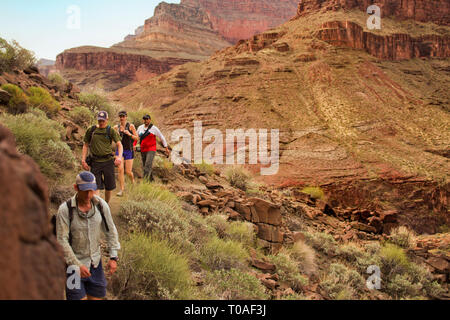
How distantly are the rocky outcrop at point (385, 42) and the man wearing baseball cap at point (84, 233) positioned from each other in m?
40.4

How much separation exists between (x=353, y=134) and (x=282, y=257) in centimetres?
2104

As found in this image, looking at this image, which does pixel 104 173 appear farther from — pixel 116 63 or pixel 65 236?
pixel 116 63

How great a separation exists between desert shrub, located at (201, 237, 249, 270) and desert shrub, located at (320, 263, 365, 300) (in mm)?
1783

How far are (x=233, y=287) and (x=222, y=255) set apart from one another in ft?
3.57

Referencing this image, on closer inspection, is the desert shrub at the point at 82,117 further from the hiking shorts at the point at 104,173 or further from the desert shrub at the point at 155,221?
the desert shrub at the point at 155,221

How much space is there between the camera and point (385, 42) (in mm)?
41188

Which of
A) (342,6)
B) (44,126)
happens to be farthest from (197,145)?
(342,6)

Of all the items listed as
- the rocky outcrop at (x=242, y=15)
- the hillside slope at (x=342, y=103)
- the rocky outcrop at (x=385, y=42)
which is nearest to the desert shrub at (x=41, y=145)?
the hillside slope at (x=342, y=103)

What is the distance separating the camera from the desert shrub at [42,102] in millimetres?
9224

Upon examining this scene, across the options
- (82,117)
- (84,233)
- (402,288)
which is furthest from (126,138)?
(402,288)

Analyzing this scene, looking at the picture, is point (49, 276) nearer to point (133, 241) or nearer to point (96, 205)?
point (96, 205)

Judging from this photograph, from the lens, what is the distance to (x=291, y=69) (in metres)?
35.2

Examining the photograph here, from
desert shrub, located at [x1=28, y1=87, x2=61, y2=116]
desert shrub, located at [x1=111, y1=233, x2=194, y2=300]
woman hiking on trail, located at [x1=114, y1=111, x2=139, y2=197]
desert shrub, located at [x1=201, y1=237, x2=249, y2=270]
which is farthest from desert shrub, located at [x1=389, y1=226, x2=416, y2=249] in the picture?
desert shrub, located at [x1=28, y1=87, x2=61, y2=116]
